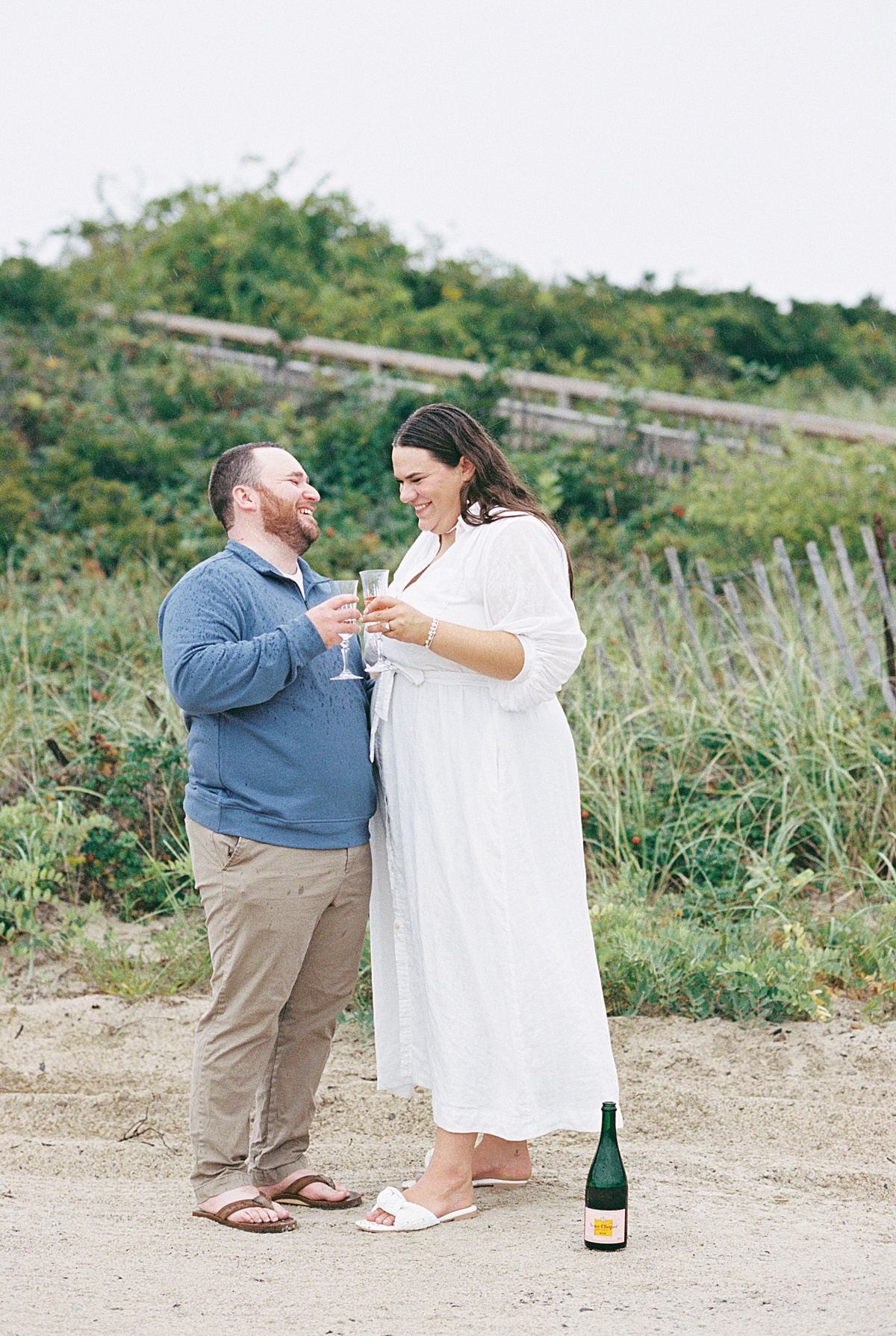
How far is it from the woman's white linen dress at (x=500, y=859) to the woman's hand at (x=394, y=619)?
18 centimetres

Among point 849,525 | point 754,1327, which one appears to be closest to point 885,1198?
point 754,1327

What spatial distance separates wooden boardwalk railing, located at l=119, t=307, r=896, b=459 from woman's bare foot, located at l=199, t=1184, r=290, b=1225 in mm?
8652

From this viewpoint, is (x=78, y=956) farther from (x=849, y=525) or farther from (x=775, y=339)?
(x=775, y=339)

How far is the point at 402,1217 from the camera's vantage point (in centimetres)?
333

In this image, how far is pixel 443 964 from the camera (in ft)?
11.1

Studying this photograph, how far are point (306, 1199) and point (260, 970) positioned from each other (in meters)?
0.73

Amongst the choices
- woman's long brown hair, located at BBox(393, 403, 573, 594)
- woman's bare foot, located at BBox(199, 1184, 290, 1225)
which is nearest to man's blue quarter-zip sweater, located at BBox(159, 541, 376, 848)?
woman's long brown hair, located at BBox(393, 403, 573, 594)

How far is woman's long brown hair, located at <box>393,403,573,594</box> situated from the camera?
3436 millimetres

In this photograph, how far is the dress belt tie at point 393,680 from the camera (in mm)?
3398

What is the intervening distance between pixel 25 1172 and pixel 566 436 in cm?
942

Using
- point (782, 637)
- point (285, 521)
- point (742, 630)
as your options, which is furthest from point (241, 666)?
point (782, 637)

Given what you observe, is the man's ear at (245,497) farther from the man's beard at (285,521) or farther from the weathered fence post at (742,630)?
the weathered fence post at (742,630)

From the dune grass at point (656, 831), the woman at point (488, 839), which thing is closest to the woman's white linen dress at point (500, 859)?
the woman at point (488, 839)

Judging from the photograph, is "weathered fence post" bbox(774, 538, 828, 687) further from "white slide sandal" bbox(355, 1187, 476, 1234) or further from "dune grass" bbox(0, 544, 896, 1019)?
"white slide sandal" bbox(355, 1187, 476, 1234)
